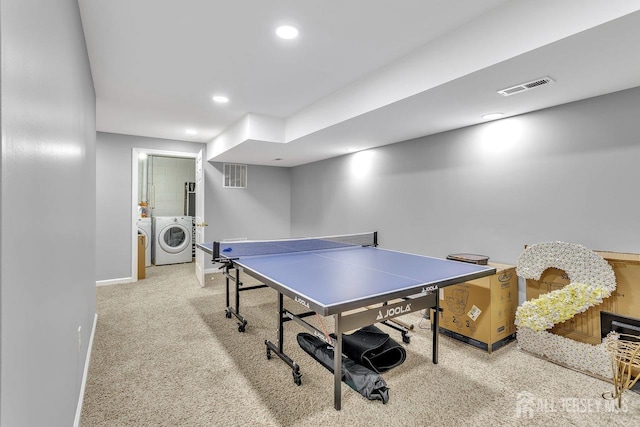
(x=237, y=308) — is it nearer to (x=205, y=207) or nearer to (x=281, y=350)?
(x=281, y=350)

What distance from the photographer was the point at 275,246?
3.29 meters

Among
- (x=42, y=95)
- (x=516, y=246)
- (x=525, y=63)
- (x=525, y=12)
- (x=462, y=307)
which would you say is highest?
(x=525, y=12)

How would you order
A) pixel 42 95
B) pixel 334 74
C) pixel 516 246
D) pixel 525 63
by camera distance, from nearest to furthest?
pixel 42 95
pixel 525 63
pixel 334 74
pixel 516 246

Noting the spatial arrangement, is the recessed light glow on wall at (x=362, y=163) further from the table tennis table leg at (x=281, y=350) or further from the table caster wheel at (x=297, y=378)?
the table caster wheel at (x=297, y=378)

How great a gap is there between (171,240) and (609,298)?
22.9 ft

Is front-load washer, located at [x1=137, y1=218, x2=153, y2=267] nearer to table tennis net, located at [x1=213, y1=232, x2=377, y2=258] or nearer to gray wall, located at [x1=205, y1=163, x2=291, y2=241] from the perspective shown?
gray wall, located at [x1=205, y1=163, x2=291, y2=241]

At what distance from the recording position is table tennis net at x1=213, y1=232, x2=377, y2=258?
9.71 ft

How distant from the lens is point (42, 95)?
1.09 meters

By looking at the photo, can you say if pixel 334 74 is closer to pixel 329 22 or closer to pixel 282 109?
pixel 329 22

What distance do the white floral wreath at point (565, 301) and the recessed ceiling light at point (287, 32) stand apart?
8.76 ft

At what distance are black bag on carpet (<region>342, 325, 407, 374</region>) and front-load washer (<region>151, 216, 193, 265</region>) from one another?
17.5ft

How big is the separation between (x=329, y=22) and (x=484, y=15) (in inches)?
39.4

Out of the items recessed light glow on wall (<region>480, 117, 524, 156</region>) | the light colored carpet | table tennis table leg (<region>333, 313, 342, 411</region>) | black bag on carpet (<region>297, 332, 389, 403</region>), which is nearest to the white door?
the light colored carpet

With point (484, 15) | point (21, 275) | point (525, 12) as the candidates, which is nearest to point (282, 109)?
point (484, 15)
